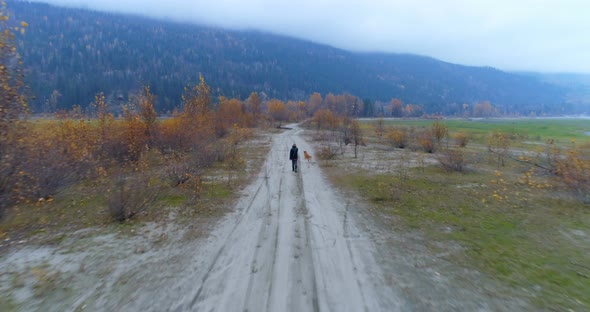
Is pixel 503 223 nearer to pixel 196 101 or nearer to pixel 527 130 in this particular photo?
pixel 196 101

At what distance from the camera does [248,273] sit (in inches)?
267

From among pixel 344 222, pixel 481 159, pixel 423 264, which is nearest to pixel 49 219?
pixel 344 222

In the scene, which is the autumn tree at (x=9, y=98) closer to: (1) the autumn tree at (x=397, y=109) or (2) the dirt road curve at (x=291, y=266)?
(2) the dirt road curve at (x=291, y=266)

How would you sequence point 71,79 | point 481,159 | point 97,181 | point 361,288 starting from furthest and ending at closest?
point 71,79
point 481,159
point 97,181
point 361,288

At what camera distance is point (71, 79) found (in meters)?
148

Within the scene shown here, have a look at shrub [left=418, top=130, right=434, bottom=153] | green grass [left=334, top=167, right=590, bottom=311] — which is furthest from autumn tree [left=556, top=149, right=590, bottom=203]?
shrub [left=418, top=130, right=434, bottom=153]

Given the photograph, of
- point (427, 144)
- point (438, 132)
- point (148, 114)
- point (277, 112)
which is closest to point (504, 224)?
point (148, 114)

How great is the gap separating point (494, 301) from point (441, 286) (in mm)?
949

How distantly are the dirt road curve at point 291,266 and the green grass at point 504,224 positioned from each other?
2745 mm

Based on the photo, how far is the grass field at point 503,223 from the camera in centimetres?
657

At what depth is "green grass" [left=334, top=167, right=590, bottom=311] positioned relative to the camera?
6.55 m

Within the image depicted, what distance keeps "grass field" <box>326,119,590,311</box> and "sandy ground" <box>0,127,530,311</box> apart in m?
0.92

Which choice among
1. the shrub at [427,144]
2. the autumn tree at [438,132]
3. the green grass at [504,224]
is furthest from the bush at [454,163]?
the autumn tree at [438,132]

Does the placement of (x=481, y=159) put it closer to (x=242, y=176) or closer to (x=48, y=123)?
(x=242, y=176)
